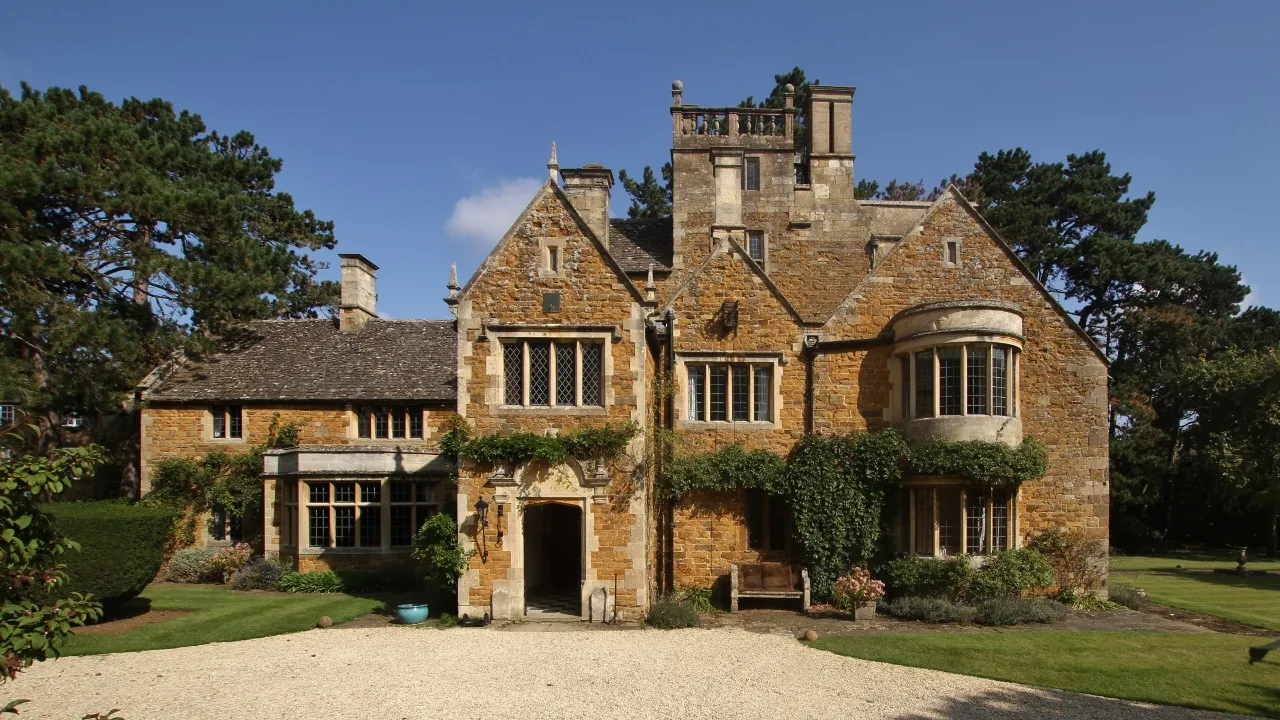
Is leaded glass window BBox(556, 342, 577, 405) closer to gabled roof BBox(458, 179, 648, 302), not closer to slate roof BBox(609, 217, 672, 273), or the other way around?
gabled roof BBox(458, 179, 648, 302)

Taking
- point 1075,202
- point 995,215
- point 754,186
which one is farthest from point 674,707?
point 1075,202

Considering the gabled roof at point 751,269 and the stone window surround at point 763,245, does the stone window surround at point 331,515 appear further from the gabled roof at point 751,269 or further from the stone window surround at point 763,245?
the stone window surround at point 763,245

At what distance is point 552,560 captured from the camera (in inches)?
837

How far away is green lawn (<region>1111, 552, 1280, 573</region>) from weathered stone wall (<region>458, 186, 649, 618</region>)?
20612 millimetres

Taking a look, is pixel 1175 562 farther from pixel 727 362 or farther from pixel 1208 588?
pixel 727 362

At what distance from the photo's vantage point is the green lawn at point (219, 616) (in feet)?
48.4

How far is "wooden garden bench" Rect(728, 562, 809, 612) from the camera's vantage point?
17.9 m

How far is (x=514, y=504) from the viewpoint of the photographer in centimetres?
1655

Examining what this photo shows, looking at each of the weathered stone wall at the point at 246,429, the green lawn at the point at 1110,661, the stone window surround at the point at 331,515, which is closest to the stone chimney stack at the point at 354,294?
the weathered stone wall at the point at 246,429

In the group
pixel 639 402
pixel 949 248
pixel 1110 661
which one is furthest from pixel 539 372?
pixel 1110 661

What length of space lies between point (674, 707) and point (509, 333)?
28.5 feet

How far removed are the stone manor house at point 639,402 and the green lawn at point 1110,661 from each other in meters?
3.65

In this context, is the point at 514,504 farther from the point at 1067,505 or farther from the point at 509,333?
the point at 1067,505

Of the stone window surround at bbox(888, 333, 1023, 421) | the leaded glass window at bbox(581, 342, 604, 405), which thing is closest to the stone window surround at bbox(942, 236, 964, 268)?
the stone window surround at bbox(888, 333, 1023, 421)
